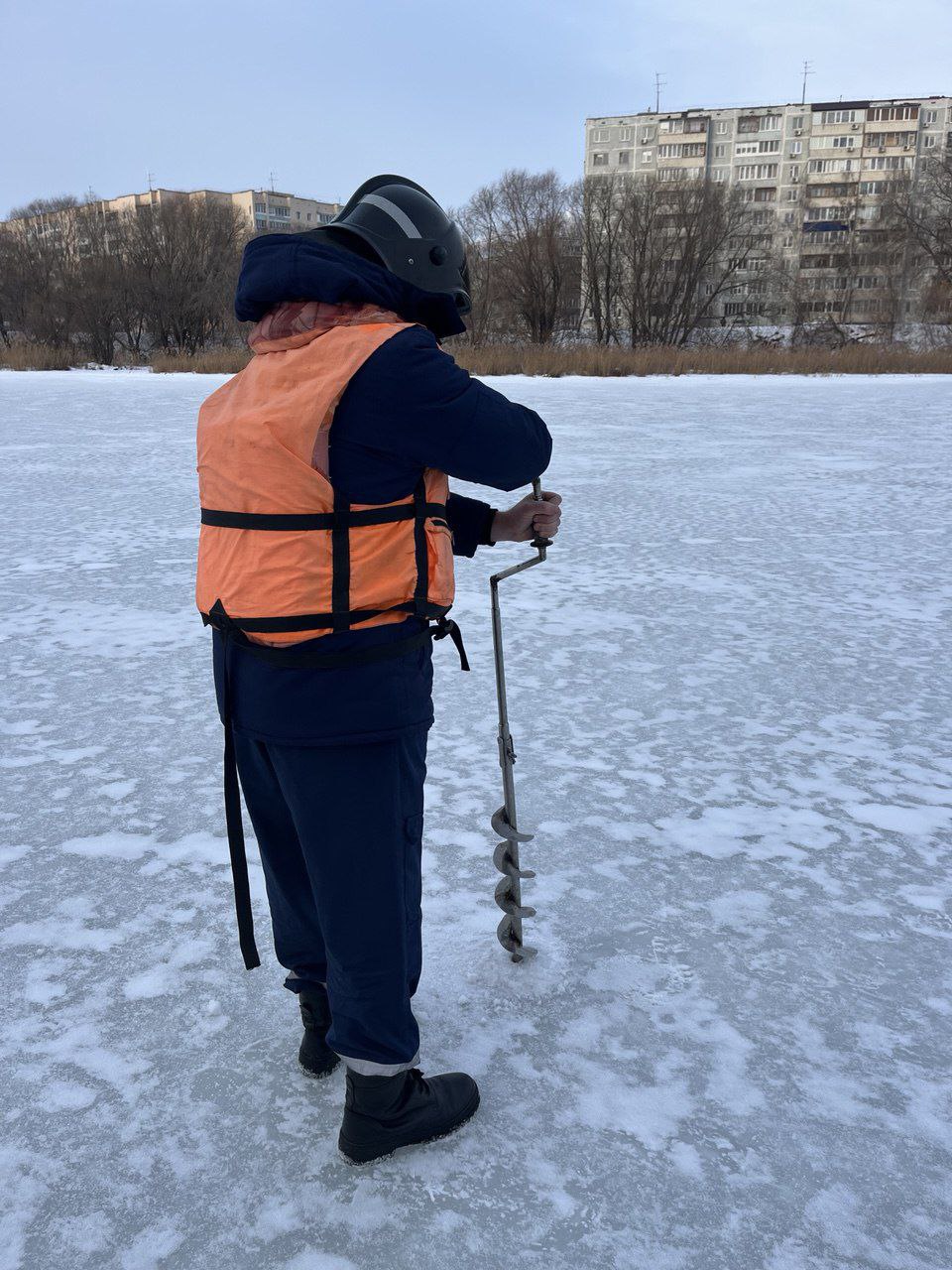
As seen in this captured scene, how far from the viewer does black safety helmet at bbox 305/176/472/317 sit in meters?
1.48

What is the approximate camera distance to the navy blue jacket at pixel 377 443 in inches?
53.4

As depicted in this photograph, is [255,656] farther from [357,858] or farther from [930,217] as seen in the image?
[930,217]

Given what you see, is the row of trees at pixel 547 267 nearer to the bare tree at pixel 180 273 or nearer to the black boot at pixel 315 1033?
the bare tree at pixel 180 273

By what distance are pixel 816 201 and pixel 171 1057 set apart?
79861 mm

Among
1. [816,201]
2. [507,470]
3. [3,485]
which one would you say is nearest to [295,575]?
[507,470]

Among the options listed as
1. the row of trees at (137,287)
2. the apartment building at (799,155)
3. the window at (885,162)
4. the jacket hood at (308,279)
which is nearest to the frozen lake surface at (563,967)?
the jacket hood at (308,279)

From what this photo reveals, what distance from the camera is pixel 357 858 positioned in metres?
1.54

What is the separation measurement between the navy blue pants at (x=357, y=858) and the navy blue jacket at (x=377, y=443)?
0.06 m

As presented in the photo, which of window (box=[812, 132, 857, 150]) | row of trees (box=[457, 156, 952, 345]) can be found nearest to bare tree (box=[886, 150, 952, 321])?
row of trees (box=[457, 156, 952, 345])

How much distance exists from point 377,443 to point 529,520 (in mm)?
515

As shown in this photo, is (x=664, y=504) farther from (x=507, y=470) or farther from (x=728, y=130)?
(x=728, y=130)

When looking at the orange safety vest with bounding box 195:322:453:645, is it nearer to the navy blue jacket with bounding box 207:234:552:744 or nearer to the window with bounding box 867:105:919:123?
the navy blue jacket with bounding box 207:234:552:744

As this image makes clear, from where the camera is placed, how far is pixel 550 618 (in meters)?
5.11

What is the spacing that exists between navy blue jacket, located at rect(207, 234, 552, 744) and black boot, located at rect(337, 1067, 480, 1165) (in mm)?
660
